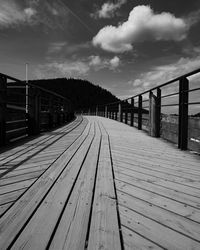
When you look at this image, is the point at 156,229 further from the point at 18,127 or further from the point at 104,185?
the point at 18,127

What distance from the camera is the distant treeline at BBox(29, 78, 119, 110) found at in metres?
→ 78.4

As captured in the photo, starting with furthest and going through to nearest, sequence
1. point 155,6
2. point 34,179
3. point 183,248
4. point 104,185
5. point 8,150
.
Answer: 1. point 155,6
2. point 8,150
3. point 34,179
4. point 104,185
5. point 183,248

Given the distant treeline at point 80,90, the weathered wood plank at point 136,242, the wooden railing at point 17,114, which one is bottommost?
the weathered wood plank at point 136,242

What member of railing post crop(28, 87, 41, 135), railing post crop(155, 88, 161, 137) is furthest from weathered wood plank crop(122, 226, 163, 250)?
railing post crop(28, 87, 41, 135)

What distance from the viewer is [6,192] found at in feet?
5.10

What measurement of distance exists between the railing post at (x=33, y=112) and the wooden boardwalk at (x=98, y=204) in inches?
99.5

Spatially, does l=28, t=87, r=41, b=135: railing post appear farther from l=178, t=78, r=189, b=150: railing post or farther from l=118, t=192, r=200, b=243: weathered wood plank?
l=118, t=192, r=200, b=243: weathered wood plank

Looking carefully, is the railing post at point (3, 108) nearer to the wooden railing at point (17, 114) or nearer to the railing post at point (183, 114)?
the wooden railing at point (17, 114)

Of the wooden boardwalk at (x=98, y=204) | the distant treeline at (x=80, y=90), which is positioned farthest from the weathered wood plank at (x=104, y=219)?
the distant treeline at (x=80, y=90)

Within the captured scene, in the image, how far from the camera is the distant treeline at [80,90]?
7844cm

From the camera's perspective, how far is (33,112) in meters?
5.07

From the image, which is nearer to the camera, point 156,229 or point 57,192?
point 156,229

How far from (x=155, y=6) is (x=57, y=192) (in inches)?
279

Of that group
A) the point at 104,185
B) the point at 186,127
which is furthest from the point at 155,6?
the point at 104,185
